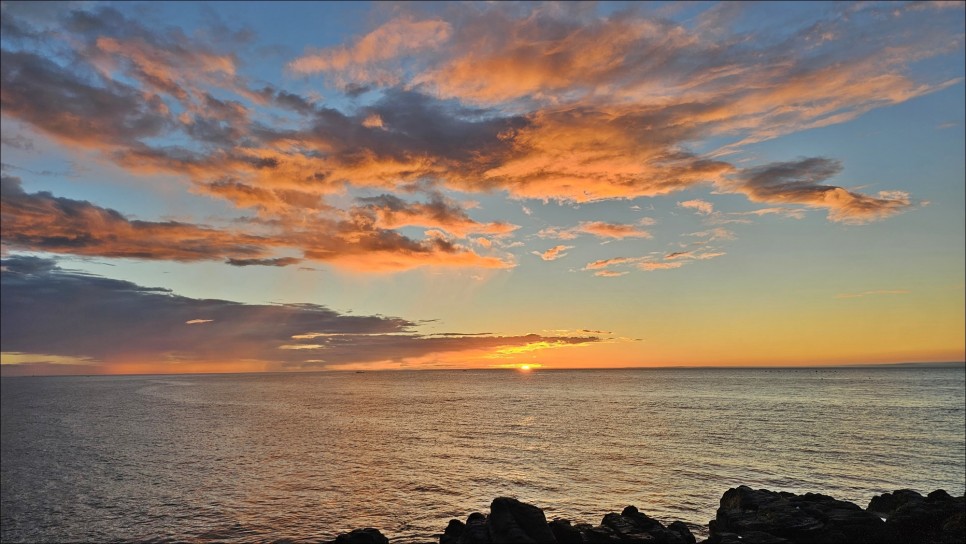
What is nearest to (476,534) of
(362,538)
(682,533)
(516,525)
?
(516,525)

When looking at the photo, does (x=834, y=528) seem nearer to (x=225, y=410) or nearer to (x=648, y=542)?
(x=648, y=542)

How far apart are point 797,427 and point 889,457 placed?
27769mm

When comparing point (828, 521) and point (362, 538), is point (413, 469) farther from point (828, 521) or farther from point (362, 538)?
point (828, 521)

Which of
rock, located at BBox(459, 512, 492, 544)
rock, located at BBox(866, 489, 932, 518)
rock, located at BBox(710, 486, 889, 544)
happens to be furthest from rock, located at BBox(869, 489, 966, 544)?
rock, located at BBox(459, 512, 492, 544)

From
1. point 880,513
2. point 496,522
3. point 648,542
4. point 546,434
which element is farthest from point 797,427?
point 496,522

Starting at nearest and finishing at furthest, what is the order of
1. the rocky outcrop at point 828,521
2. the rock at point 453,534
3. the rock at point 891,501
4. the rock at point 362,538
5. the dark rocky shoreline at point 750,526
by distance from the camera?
the dark rocky shoreline at point 750,526 < the rock at point 362,538 < the rock at point 453,534 < the rocky outcrop at point 828,521 < the rock at point 891,501

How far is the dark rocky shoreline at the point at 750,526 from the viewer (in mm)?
24641

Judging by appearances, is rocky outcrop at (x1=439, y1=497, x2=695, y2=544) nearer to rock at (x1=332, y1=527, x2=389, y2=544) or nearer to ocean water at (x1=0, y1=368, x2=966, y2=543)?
rock at (x1=332, y1=527, x2=389, y2=544)

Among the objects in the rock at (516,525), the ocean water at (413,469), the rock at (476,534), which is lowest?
the ocean water at (413,469)

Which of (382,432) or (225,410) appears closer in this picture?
(382,432)

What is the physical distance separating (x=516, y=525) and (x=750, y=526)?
50.4 ft

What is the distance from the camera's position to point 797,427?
85250mm

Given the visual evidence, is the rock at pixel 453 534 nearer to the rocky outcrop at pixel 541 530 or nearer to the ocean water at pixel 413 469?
the rocky outcrop at pixel 541 530

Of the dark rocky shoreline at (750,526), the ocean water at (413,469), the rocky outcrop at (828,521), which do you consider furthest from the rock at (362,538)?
the rocky outcrop at (828,521)
